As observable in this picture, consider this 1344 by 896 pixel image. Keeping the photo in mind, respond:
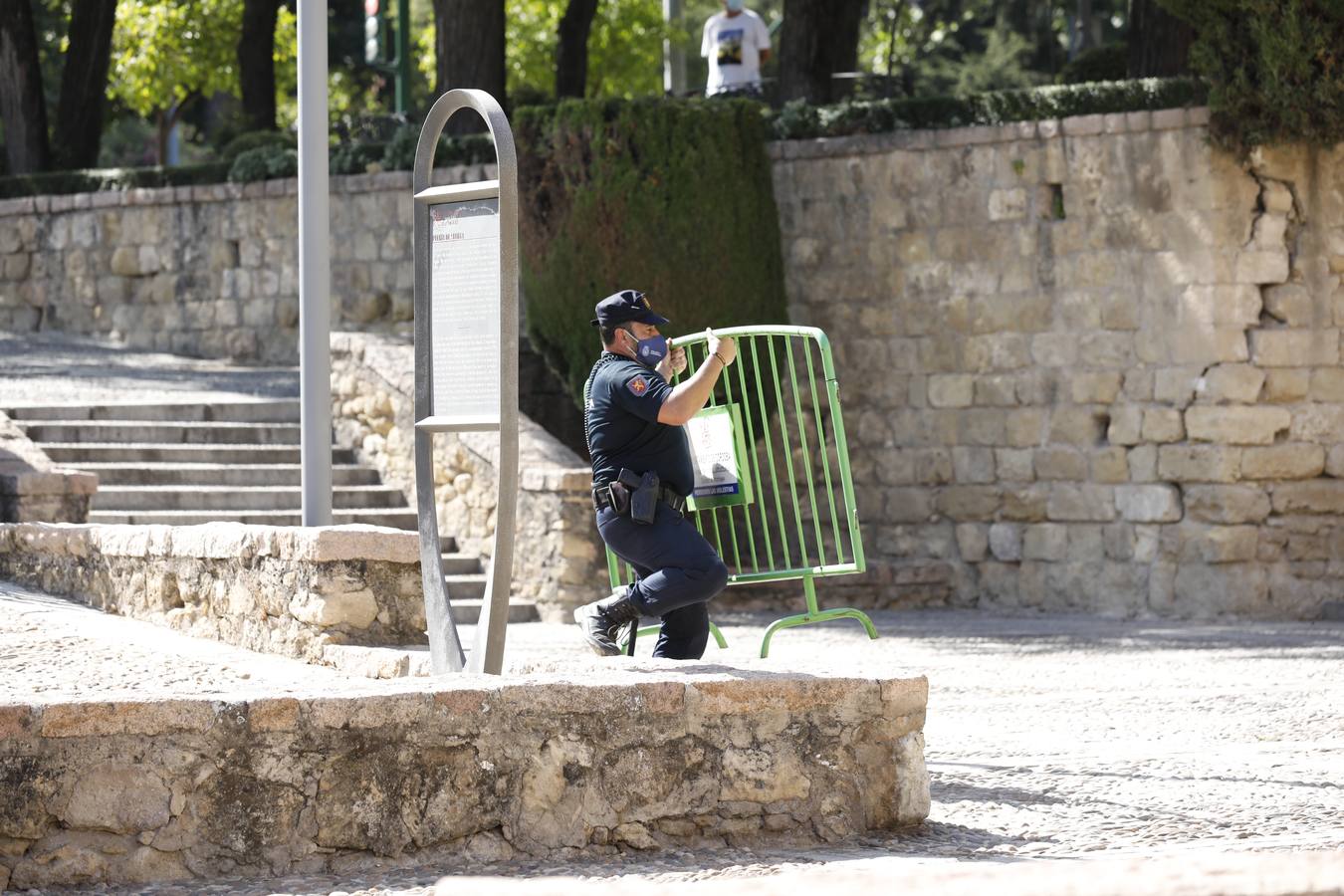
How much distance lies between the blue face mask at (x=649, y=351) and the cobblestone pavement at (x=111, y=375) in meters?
8.22

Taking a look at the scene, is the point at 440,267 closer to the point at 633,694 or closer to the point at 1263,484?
the point at 633,694

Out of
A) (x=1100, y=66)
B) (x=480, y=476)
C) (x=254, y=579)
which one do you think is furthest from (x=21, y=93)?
(x=254, y=579)

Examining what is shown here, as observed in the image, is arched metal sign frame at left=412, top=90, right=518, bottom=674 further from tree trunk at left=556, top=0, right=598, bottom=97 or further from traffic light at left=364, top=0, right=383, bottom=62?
traffic light at left=364, top=0, right=383, bottom=62

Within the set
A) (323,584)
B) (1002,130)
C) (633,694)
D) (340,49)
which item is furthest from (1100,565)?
(340,49)

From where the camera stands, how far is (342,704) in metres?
4.82

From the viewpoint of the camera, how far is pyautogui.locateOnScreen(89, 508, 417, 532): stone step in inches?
455

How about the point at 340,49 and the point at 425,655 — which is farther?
the point at 340,49

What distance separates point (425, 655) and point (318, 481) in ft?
6.61

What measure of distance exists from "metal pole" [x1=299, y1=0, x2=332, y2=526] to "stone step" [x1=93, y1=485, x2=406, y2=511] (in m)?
3.77

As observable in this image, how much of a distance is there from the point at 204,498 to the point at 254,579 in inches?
191

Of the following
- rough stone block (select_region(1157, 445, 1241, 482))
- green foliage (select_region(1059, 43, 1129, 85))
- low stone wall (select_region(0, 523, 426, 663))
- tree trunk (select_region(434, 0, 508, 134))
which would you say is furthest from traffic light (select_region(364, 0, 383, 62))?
low stone wall (select_region(0, 523, 426, 663))

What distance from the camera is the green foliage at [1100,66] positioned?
47.8ft

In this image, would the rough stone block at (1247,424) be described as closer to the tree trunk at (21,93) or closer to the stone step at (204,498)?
the stone step at (204,498)

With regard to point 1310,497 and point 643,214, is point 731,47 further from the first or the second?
point 1310,497
